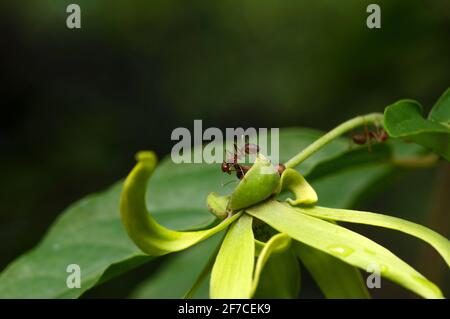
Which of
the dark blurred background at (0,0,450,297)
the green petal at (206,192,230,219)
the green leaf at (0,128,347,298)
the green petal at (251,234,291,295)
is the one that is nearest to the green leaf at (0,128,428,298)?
the green leaf at (0,128,347,298)

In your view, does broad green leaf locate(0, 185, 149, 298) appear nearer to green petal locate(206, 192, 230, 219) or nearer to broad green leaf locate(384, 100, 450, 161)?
green petal locate(206, 192, 230, 219)

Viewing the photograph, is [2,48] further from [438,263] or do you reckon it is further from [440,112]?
[440,112]

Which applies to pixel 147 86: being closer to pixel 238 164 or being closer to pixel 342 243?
pixel 238 164

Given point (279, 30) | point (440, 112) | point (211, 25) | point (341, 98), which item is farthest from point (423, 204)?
point (440, 112)

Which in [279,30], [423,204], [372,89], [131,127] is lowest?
[423,204]

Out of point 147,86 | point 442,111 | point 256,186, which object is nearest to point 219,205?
point 256,186

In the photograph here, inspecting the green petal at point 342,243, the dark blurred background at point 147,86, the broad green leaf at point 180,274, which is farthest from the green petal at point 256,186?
the dark blurred background at point 147,86
